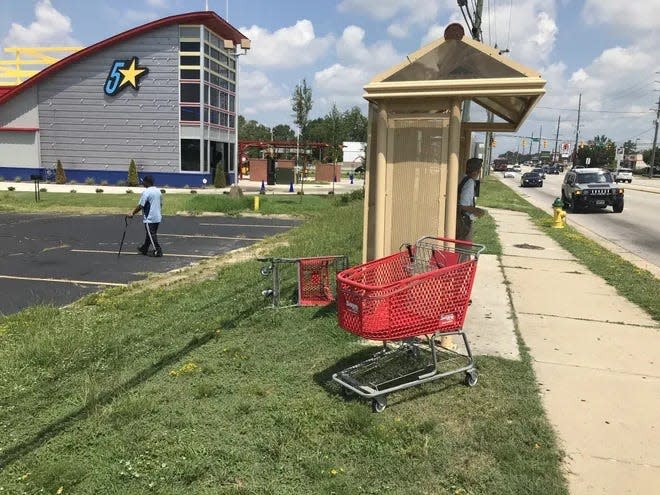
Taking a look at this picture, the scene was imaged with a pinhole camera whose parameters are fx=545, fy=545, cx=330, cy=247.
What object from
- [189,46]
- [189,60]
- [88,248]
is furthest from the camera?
[189,60]

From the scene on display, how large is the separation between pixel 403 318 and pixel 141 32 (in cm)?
3382

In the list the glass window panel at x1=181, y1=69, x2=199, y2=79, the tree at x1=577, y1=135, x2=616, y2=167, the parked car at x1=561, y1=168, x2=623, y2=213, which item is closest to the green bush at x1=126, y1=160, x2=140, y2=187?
the glass window panel at x1=181, y1=69, x2=199, y2=79

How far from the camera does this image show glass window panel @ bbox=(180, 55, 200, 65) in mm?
32625

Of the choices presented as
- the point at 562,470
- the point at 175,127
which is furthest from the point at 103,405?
the point at 175,127

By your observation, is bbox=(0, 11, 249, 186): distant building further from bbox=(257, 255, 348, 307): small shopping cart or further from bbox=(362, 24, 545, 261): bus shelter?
bbox=(362, 24, 545, 261): bus shelter

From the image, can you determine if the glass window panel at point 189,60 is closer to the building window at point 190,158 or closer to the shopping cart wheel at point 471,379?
the building window at point 190,158

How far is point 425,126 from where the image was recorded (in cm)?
507

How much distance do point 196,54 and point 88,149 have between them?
9.25 metres

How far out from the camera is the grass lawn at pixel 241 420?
3.11 m

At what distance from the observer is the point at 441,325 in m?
4.17

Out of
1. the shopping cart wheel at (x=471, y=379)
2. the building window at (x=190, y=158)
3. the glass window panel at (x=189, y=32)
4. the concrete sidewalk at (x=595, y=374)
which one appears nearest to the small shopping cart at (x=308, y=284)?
the concrete sidewalk at (x=595, y=374)

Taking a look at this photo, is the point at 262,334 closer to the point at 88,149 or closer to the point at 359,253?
the point at 359,253

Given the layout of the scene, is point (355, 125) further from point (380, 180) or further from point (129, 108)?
point (380, 180)

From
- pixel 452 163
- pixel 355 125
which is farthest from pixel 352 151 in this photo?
pixel 452 163
